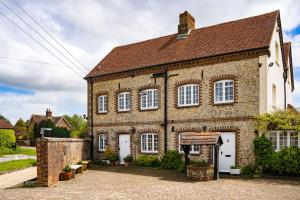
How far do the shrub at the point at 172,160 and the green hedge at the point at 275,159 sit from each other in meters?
4.69

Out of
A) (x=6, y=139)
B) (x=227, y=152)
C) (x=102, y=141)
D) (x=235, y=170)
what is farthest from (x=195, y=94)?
(x=6, y=139)

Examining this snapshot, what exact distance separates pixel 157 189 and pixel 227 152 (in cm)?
655

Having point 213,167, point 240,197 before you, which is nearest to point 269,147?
point 213,167

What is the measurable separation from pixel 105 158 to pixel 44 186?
8.73 m

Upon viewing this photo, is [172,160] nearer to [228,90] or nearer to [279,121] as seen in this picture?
[228,90]

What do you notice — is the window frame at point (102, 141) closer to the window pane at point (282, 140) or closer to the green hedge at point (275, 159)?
the green hedge at point (275, 159)

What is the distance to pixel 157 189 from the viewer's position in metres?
13.7

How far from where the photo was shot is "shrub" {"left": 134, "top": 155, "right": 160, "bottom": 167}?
2141 centimetres

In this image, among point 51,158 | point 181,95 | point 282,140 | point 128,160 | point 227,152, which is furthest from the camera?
point 128,160

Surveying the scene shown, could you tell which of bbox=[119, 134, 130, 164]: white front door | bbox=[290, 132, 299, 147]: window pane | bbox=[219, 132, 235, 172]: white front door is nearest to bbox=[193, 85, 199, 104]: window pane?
bbox=[219, 132, 235, 172]: white front door

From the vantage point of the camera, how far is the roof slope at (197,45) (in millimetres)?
19509

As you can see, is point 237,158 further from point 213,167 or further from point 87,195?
point 87,195

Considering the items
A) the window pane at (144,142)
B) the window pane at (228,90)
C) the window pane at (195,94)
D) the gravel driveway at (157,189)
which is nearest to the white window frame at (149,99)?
the window pane at (144,142)

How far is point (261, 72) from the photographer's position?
18.0m
